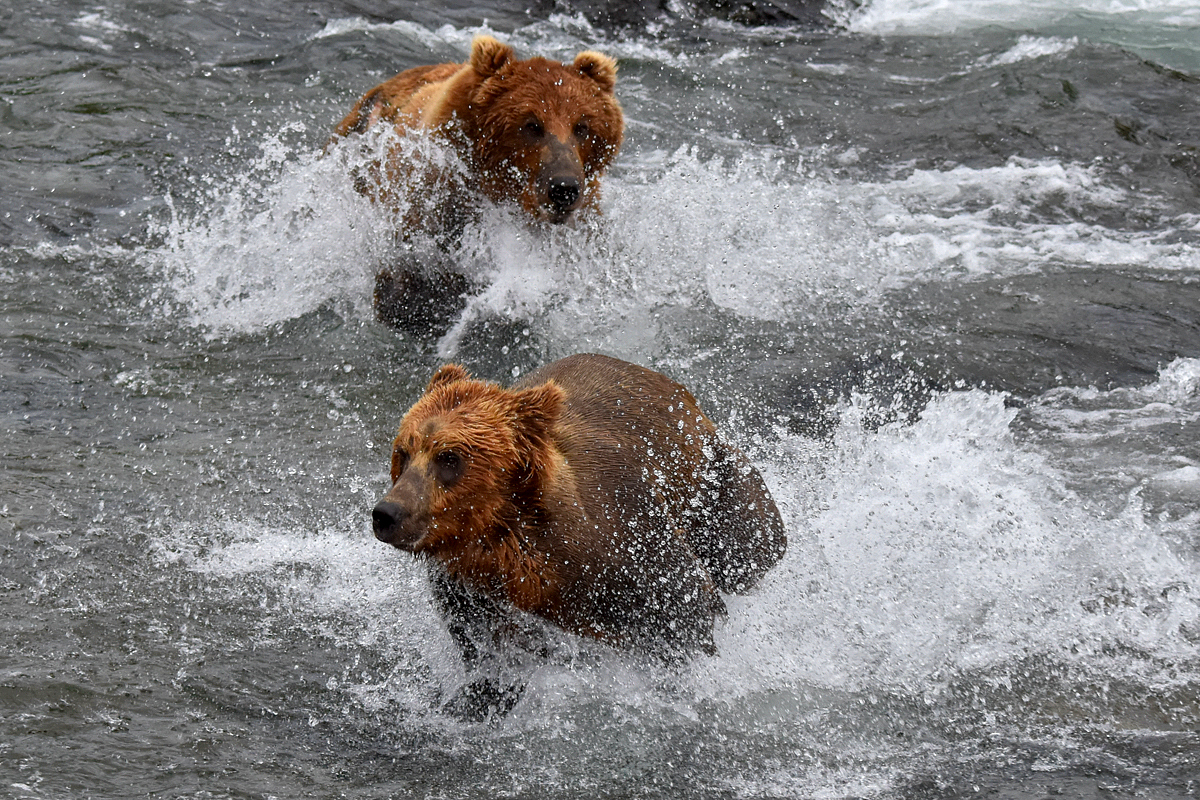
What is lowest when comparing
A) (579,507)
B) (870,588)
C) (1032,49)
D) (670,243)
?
(870,588)

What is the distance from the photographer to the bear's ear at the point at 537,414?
13.8 feet

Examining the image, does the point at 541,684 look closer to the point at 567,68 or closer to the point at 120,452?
the point at 120,452

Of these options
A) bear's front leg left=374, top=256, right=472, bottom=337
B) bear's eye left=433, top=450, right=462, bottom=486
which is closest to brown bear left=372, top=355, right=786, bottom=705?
bear's eye left=433, top=450, right=462, bottom=486

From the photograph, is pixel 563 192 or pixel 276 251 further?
pixel 276 251

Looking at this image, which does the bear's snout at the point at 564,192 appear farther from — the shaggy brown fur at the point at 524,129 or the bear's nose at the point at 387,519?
the bear's nose at the point at 387,519

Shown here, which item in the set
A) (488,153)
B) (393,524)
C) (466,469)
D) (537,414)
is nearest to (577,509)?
(537,414)

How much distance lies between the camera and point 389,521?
3.81 meters

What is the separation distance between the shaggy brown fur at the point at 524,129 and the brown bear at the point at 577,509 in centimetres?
202

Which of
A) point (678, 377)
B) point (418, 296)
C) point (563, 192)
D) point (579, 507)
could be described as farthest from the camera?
point (418, 296)

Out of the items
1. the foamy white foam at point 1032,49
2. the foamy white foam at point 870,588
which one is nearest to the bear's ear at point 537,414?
the foamy white foam at point 870,588

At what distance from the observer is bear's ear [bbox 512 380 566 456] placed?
422cm

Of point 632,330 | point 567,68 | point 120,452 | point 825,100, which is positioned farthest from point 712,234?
point 120,452

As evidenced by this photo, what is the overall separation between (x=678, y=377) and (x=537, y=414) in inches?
111

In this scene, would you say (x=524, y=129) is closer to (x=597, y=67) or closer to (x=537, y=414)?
(x=597, y=67)
